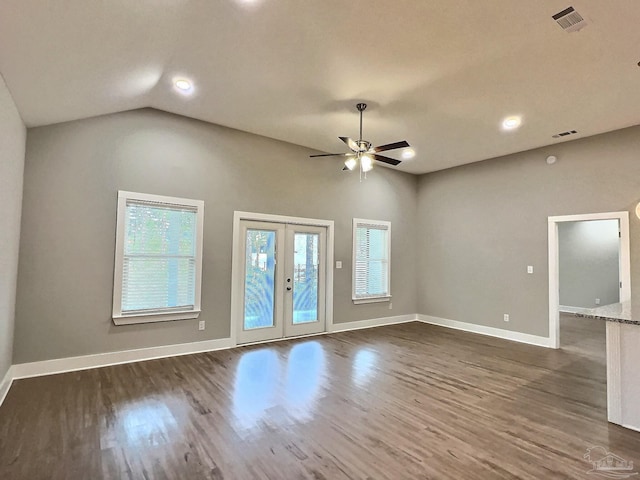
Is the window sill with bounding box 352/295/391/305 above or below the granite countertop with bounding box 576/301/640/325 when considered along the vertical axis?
below

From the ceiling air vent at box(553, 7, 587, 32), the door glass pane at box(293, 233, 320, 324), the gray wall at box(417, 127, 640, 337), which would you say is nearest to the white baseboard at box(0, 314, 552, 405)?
the gray wall at box(417, 127, 640, 337)

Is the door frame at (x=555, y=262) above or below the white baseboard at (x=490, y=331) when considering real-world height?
above

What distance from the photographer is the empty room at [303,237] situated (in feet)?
8.22

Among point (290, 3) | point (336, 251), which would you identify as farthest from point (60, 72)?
point (336, 251)

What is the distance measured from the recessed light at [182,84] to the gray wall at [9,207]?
59.0 inches

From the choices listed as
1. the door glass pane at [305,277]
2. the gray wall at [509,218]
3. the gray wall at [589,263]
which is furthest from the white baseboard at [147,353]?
→ the gray wall at [589,263]

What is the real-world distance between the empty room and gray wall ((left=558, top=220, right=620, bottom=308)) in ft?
7.47

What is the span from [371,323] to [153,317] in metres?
4.08

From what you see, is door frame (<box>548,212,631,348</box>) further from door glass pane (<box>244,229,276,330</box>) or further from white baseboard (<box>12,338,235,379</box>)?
white baseboard (<box>12,338,235,379</box>)

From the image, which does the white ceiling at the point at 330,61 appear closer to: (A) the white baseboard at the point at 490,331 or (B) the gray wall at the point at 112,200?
(B) the gray wall at the point at 112,200

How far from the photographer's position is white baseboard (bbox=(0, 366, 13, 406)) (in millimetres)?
3172

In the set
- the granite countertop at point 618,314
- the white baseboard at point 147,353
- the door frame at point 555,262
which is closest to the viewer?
the granite countertop at point 618,314

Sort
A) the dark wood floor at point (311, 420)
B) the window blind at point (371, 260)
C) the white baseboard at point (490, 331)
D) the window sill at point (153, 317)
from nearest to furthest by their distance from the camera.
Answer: the dark wood floor at point (311, 420) → the window sill at point (153, 317) → the white baseboard at point (490, 331) → the window blind at point (371, 260)

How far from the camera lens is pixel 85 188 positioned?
161 inches
